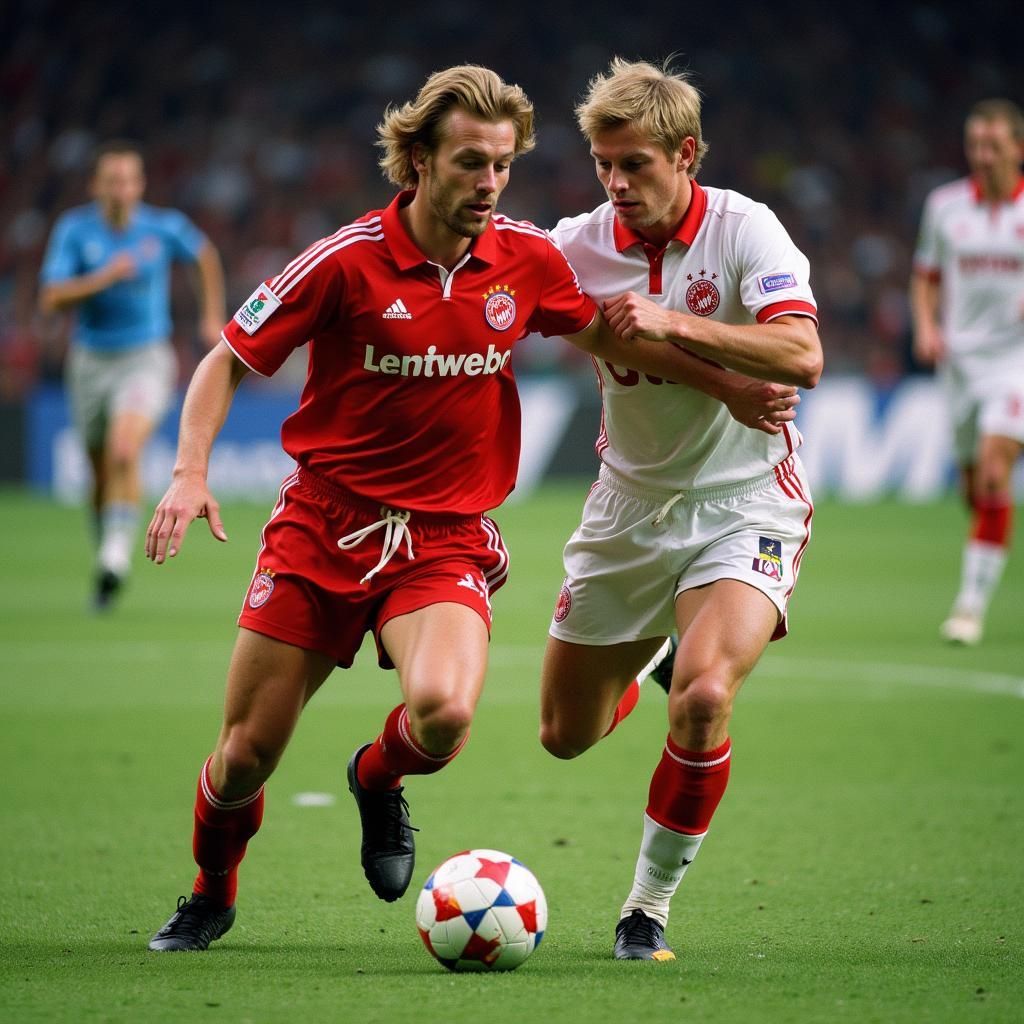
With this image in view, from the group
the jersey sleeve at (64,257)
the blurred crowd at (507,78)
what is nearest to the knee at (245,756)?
the jersey sleeve at (64,257)

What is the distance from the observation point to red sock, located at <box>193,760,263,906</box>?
4449mm

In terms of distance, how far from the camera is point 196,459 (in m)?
4.23

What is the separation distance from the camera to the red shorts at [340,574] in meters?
4.44

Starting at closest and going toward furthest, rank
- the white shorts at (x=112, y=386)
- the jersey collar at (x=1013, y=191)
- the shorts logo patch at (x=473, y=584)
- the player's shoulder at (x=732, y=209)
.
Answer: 1. the shorts logo patch at (x=473, y=584)
2. the player's shoulder at (x=732, y=209)
3. the jersey collar at (x=1013, y=191)
4. the white shorts at (x=112, y=386)

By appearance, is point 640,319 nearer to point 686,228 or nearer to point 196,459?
point 686,228

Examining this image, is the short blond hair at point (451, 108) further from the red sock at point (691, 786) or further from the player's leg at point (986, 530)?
the player's leg at point (986, 530)

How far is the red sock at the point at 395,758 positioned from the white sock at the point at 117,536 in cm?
676

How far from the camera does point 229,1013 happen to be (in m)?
3.59

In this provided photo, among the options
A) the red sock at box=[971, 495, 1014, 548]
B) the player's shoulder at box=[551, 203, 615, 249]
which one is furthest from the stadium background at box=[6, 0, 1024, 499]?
the player's shoulder at box=[551, 203, 615, 249]

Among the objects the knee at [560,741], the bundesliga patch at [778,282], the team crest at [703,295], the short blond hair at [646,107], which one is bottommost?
the knee at [560,741]

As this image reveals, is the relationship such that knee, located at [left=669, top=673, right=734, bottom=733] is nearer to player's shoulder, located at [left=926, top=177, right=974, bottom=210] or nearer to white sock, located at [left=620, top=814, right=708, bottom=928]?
white sock, located at [left=620, top=814, right=708, bottom=928]

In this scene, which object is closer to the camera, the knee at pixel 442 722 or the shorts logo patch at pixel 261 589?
the knee at pixel 442 722

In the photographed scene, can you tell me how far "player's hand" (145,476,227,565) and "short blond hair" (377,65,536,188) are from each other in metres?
1.05

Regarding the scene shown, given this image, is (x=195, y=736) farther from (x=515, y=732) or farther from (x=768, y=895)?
(x=768, y=895)
